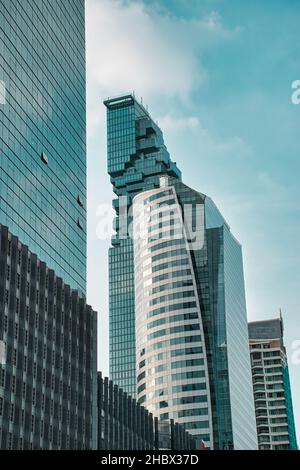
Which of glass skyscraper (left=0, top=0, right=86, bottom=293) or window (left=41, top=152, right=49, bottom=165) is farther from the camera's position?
window (left=41, top=152, right=49, bottom=165)

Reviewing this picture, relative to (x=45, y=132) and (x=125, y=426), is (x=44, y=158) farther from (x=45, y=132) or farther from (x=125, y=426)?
(x=125, y=426)

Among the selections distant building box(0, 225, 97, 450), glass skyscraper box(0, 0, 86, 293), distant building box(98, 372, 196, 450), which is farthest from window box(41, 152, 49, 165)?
distant building box(98, 372, 196, 450)

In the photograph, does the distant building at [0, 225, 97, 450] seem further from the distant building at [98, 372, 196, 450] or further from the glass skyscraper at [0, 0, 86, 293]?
the glass skyscraper at [0, 0, 86, 293]

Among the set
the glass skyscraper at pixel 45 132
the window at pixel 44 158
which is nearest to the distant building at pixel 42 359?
the glass skyscraper at pixel 45 132

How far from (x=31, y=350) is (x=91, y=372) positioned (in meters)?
24.8

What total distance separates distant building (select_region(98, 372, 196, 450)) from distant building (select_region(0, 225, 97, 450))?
418 cm

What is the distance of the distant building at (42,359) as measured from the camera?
344 ft

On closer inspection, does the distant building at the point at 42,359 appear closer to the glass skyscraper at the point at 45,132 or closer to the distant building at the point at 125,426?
the distant building at the point at 125,426

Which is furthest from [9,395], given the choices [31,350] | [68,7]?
[68,7]

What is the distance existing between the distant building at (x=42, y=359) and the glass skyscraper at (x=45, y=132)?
233 inches

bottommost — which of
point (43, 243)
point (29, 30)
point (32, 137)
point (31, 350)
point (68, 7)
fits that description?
point (31, 350)

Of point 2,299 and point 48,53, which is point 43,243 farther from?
point 48,53

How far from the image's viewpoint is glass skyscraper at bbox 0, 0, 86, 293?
400 ft

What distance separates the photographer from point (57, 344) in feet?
403
